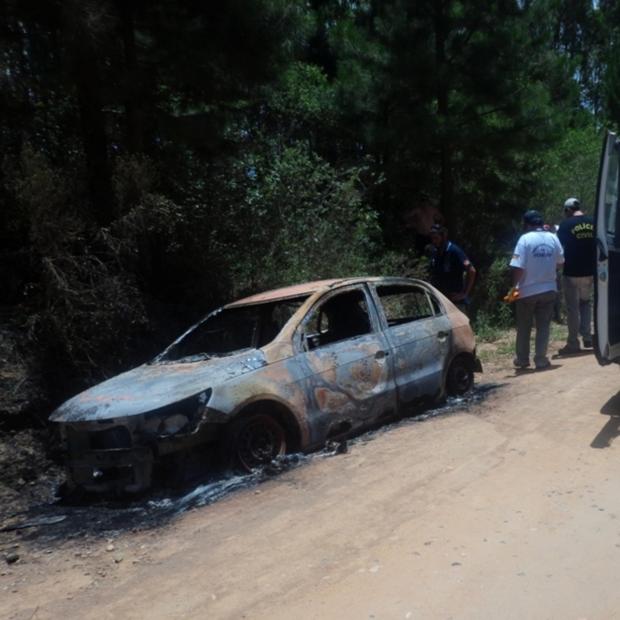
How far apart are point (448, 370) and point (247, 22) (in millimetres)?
4827

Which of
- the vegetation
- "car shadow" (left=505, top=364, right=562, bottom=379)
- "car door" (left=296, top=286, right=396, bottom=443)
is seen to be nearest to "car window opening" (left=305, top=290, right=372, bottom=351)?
"car door" (left=296, top=286, right=396, bottom=443)

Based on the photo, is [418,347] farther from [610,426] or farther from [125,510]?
[125,510]

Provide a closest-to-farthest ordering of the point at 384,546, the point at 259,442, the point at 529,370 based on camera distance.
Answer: the point at 384,546, the point at 259,442, the point at 529,370

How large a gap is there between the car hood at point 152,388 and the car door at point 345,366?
1.74 feet

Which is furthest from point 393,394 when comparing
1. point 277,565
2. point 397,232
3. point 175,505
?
point 397,232

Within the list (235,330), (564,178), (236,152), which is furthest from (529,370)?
(564,178)

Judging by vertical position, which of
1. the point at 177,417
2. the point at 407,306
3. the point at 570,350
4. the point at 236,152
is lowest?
the point at 570,350

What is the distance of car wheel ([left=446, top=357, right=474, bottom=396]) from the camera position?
7.43 meters

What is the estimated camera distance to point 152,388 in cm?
543

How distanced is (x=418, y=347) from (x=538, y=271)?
7.52 ft

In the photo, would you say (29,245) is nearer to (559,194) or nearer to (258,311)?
(258,311)

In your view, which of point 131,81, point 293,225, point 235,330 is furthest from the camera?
point 293,225

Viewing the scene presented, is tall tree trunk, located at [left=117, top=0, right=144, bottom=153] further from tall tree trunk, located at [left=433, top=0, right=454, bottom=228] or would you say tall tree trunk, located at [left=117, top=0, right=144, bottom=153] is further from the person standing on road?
tall tree trunk, located at [left=433, top=0, right=454, bottom=228]

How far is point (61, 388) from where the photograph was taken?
7402 mm
